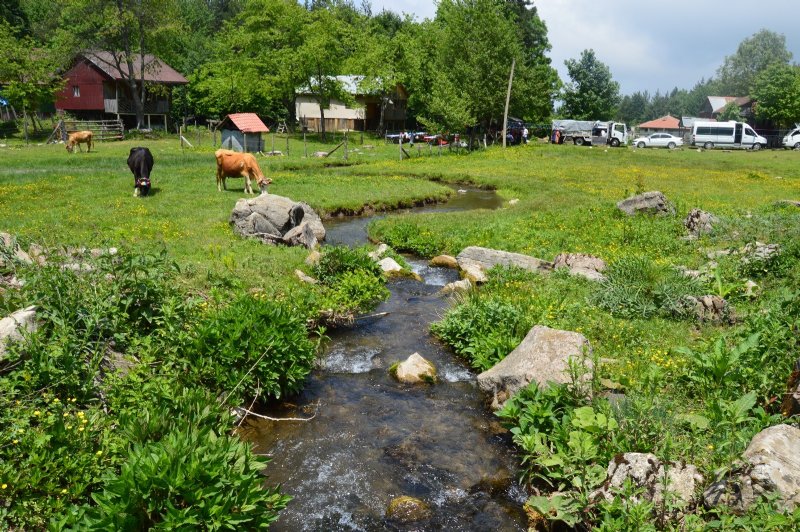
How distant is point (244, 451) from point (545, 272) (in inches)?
406

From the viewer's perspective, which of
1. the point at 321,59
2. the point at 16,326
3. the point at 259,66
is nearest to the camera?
the point at 16,326

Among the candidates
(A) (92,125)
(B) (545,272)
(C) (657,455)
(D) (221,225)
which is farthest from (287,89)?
(C) (657,455)

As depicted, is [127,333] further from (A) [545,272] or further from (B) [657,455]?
(A) [545,272]

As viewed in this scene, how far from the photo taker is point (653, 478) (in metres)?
6.05

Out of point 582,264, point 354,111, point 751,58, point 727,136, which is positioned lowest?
point 582,264

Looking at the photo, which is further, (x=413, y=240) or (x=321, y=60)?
(x=321, y=60)

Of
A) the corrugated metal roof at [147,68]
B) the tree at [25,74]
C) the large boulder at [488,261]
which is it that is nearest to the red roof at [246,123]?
the tree at [25,74]

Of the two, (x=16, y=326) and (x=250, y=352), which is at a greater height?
(x=16, y=326)

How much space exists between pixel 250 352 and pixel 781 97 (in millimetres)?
85693

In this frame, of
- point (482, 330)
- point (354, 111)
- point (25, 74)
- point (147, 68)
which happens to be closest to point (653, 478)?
point (482, 330)

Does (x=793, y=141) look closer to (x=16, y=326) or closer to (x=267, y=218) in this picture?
(x=267, y=218)

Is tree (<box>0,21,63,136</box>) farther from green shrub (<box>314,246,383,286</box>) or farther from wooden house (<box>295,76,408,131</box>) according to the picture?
green shrub (<box>314,246,383,286</box>)

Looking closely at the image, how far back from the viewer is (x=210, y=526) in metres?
5.19

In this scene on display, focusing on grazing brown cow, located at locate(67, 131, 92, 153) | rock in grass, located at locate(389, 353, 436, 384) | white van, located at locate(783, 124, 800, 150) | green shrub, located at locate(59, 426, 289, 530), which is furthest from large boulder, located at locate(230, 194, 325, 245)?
white van, located at locate(783, 124, 800, 150)
